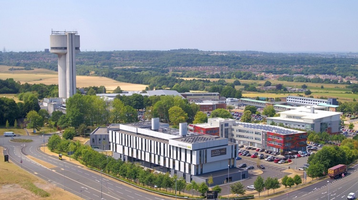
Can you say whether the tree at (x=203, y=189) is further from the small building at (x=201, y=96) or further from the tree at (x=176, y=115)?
the small building at (x=201, y=96)

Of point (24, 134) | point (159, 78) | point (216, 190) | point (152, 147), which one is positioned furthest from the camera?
point (159, 78)

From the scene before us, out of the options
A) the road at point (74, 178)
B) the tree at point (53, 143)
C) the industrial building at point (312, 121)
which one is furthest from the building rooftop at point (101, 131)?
the industrial building at point (312, 121)

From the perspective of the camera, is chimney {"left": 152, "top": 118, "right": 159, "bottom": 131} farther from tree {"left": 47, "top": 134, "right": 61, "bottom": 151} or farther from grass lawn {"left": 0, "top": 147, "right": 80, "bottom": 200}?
tree {"left": 47, "top": 134, "right": 61, "bottom": 151}

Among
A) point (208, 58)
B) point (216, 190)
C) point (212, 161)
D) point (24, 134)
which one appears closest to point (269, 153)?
point (212, 161)

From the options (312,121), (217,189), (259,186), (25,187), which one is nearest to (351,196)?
(259,186)

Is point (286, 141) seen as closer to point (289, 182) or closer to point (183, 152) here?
point (289, 182)

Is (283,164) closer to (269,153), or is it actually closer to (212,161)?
(269,153)
